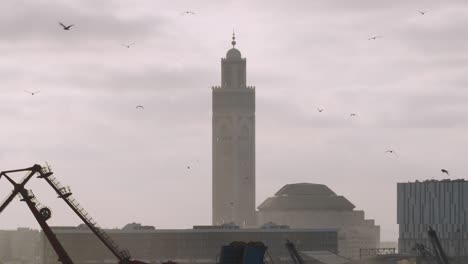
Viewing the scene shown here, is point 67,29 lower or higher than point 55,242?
higher

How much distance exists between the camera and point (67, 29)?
615ft

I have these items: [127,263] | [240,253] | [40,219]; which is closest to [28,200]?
[40,219]

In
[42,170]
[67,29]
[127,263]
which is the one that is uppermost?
[67,29]

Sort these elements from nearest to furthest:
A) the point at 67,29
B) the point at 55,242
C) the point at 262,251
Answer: the point at 262,251
the point at 55,242
the point at 67,29

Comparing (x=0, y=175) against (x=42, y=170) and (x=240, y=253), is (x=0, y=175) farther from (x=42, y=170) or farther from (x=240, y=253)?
(x=240, y=253)

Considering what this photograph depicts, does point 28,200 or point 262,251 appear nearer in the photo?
point 262,251

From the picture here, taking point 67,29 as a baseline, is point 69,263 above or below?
below

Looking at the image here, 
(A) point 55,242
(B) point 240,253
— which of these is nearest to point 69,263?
(A) point 55,242

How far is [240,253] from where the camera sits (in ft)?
537

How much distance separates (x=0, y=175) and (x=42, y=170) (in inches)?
186

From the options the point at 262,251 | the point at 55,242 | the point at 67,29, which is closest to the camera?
the point at 262,251

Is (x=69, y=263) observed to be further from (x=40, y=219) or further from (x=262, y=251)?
(x=262, y=251)

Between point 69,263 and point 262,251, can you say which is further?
point 69,263

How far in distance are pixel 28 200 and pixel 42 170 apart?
3753 mm
